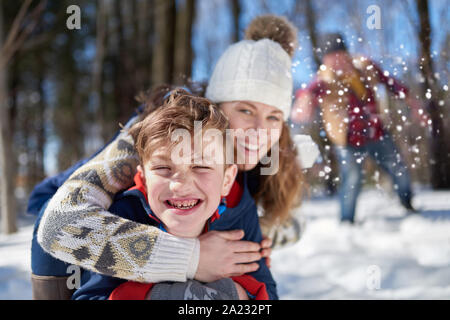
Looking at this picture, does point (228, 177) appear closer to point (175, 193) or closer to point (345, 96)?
point (175, 193)

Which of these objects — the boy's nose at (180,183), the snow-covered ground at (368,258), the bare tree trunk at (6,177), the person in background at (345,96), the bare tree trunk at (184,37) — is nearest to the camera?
the boy's nose at (180,183)

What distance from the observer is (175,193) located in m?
0.87

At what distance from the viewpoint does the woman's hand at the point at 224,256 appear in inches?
36.9

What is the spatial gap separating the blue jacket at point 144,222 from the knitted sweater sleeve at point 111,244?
0.23ft

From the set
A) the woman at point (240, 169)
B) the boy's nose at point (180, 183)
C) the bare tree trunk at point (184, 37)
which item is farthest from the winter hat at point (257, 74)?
the bare tree trunk at point (184, 37)

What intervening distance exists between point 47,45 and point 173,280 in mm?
6594

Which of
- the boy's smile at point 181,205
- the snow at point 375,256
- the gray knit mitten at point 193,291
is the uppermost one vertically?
the boy's smile at point 181,205

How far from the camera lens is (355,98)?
50.3 inches

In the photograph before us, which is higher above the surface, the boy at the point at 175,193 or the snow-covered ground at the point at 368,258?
the boy at the point at 175,193

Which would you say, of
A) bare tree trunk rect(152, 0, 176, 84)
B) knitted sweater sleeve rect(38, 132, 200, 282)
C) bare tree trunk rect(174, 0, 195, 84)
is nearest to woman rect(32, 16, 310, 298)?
knitted sweater sleeve rect(38, 132, 200, 282)

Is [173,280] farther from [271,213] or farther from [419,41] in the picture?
[419,41]

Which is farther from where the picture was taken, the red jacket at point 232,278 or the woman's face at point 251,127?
the woman's face at point 251,127

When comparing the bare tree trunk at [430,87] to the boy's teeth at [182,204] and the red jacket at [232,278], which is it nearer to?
the red jacket at [232,278]
